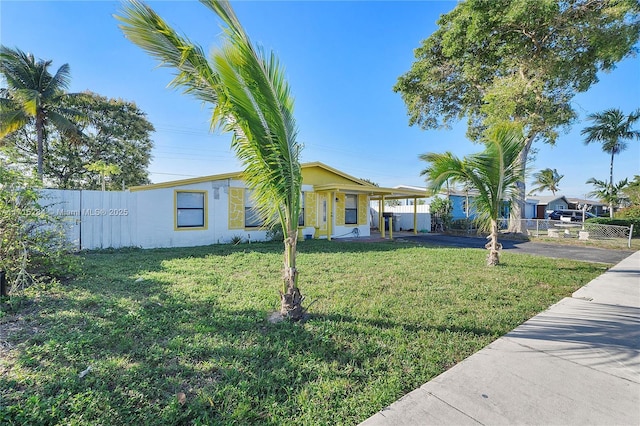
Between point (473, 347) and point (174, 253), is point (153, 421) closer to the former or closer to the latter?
point (473, 347)

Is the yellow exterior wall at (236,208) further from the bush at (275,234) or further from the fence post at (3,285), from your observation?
the fence post at (3,285)

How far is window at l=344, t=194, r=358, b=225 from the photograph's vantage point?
50.3ft

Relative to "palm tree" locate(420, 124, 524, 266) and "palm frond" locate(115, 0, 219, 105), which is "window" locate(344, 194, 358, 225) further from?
"palm frond" locate(115, 0, 219, 105)

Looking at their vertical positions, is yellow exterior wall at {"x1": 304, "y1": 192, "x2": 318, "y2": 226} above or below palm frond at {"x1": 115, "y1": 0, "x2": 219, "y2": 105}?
below

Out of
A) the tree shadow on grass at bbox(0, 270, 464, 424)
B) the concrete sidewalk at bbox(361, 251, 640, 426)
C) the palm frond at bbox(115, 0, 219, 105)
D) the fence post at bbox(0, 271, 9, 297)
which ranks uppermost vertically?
the palm frond at bbox(115, 0, 219, 105)

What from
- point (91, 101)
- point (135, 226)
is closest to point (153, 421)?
point (135, 226)

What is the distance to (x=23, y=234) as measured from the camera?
4.67 m

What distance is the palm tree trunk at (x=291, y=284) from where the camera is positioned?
3822 mm

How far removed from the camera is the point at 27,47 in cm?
1403

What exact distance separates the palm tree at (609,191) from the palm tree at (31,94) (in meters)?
37.8

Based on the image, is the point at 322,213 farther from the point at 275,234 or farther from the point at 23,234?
the point at 23,234

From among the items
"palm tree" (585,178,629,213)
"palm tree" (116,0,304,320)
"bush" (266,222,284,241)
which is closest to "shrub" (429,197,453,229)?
Answer: "bush" (266,222,284,241)

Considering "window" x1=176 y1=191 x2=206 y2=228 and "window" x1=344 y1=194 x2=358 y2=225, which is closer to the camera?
"window" x1=176 y1=191 x2=206 y2=228

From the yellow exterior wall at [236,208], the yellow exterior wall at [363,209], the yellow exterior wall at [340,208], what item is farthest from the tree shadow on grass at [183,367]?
the yellow exterior wall at [363,209]
